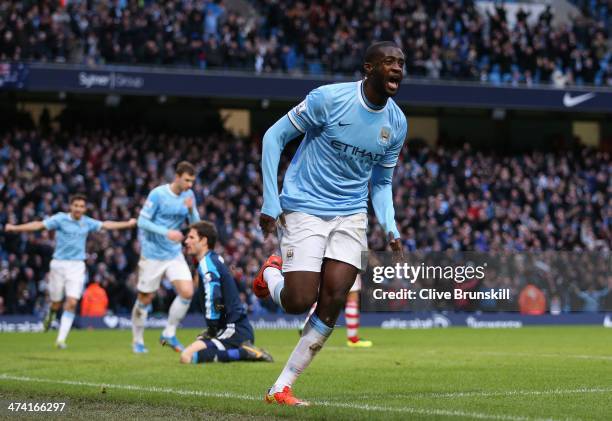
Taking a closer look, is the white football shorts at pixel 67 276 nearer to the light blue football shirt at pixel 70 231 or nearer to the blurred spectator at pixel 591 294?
the light blue football shirt at pixel 70 231

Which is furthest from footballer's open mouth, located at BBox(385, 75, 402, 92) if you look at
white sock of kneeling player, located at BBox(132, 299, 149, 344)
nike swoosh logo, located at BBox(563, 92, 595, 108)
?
nike swoosh logo, located at BBox(563, 92, 595, 108)

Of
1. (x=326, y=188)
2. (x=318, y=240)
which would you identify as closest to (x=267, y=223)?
(x=318, y=240)

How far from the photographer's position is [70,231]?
715 inches

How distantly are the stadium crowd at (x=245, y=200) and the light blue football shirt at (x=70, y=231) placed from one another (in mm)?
8344

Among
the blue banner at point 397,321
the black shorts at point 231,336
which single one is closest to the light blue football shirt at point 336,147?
the black shorts at point 231,336

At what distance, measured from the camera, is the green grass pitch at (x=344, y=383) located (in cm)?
810

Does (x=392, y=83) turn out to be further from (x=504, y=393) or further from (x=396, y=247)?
(x=504, y=393)

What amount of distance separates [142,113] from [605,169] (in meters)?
16.5

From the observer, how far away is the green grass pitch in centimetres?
810

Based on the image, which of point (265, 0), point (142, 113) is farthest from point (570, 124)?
point (142, 113)

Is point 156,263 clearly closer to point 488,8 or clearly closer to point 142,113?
point 142,113

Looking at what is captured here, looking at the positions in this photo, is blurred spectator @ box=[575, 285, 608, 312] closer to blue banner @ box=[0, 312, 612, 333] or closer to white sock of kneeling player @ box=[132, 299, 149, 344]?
blue banner @ box=[0, 312, 612, 333]

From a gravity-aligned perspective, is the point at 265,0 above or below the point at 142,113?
above

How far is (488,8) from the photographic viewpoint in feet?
140
